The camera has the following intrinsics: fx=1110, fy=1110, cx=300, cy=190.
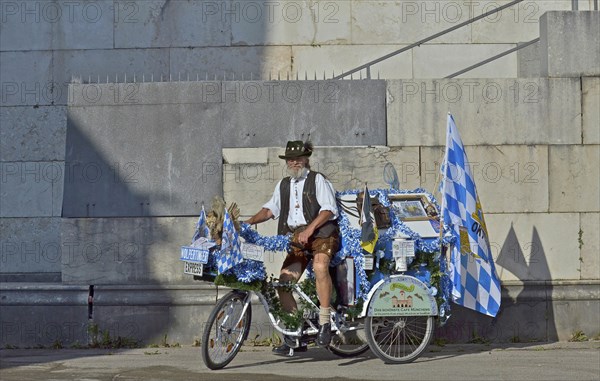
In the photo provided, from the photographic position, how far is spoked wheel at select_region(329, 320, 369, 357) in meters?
9.71

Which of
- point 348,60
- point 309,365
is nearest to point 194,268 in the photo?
point 309,365

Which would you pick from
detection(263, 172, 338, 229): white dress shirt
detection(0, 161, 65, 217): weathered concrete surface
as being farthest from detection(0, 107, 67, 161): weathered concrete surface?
detection(263, 172, 338, 229): white dress shirt

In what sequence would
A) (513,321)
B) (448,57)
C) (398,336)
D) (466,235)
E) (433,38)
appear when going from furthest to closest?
(448,57)
(433,38)
(513,321)
(466,235)
(398,336)

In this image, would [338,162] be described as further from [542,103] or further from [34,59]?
[34,59]

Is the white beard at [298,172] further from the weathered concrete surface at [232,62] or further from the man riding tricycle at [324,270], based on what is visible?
the weathered concrete surface at [232,62]

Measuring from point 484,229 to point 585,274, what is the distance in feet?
4.58

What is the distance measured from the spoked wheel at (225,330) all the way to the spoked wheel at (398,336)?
108 centimetres

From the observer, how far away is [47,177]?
12391mm

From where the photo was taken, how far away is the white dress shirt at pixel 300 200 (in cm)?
938

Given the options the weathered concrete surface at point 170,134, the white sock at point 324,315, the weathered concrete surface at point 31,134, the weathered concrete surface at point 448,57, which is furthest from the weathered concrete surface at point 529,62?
the weathered concrete surface at point 31,134

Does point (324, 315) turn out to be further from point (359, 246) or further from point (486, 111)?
point (486, 111)

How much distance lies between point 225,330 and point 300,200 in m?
1.28

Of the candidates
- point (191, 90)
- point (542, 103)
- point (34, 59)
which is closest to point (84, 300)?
point (191, 90)

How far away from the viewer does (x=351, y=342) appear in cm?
1038
